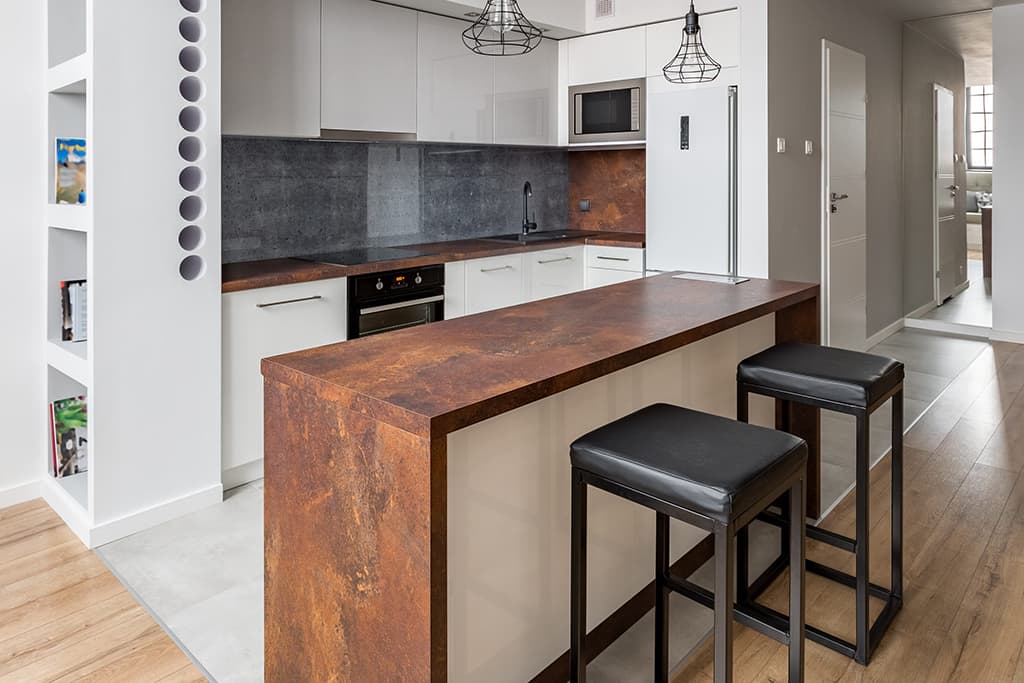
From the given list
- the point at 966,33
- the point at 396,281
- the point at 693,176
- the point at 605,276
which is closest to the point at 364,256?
the point at 396,281

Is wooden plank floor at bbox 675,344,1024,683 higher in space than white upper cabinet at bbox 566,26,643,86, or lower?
lower

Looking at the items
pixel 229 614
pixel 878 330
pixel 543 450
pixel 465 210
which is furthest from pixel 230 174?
pixel 878 330

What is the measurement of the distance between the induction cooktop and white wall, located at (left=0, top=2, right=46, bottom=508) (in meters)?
1.15

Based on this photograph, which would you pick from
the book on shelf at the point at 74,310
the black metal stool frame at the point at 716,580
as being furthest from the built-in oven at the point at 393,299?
the black metal stool frame at the point at 716,580

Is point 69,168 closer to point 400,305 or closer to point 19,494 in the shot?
point 19,494

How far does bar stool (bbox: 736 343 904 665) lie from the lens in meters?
1.96

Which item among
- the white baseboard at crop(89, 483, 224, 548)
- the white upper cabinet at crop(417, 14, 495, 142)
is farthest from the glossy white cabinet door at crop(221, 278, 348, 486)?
the white upper cabinet at crop(417, 14, 495, 142)

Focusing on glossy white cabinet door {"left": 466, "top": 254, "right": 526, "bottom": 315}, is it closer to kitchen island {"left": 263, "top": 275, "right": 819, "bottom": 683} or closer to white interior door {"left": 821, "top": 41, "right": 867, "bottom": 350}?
kitchen island {"left": 263, "top": 275, "right": 819, "bottom": 683}

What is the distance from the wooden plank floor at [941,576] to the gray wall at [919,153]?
2.96 meters

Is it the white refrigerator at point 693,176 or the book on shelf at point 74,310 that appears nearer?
the book on shelf at point 74,310

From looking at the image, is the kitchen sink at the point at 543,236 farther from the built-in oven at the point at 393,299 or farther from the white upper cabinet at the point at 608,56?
the white upper cabinet at the point at 608,56

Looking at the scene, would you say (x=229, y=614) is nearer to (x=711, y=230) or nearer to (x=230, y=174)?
(x=230, y=174)

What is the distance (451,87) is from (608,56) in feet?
3.54

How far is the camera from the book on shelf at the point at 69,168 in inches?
113
